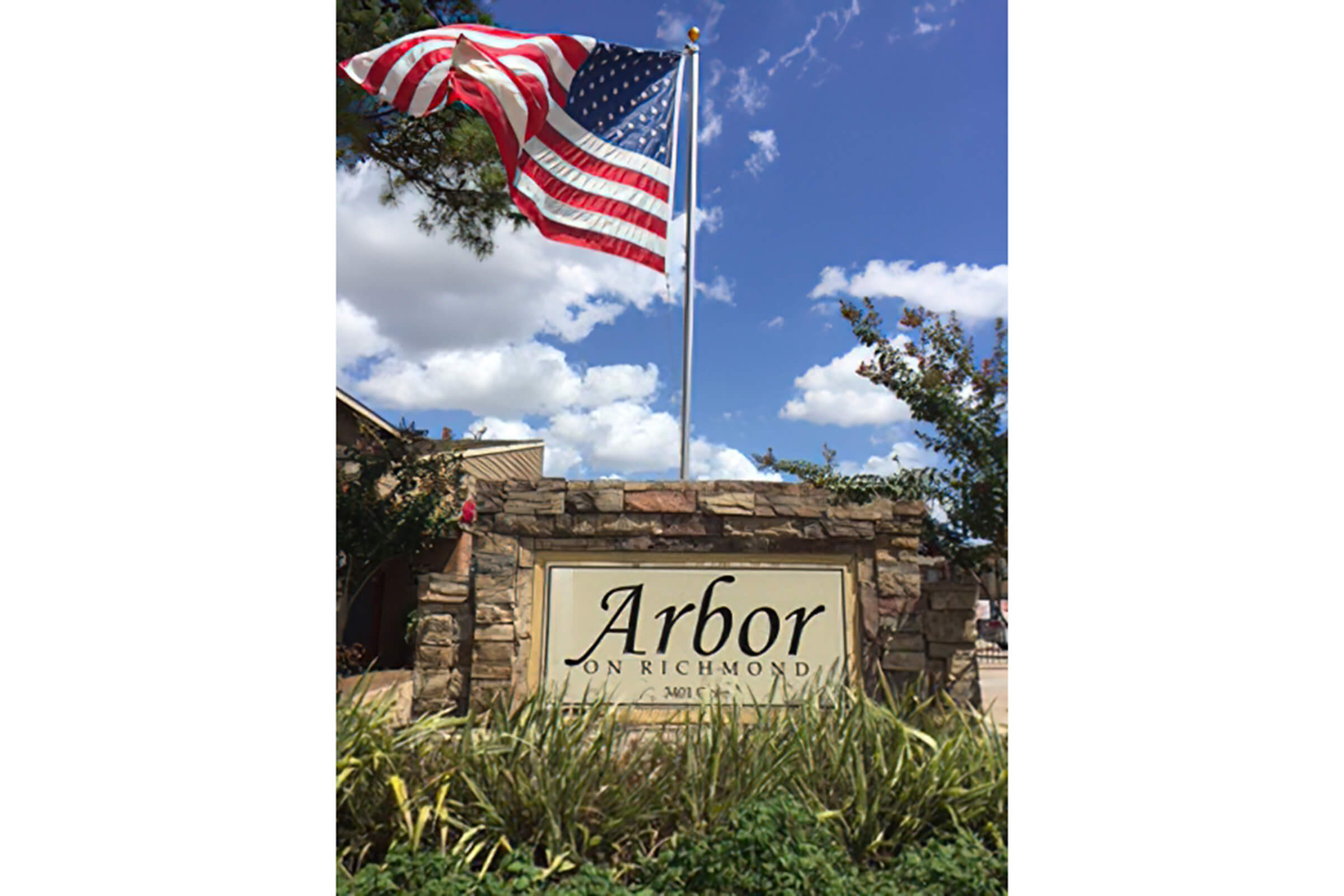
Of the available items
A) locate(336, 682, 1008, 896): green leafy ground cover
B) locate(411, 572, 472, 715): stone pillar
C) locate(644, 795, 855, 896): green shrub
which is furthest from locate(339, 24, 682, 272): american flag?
locate(644, 795, 855, 896): green shrub

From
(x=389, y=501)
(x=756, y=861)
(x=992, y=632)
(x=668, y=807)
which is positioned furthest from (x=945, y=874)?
(x=389, y=501)

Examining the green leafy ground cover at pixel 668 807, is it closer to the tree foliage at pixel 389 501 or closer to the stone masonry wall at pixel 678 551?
the stone masonry wall at pixel 678 551

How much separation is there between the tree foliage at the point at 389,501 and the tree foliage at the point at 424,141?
269 cm

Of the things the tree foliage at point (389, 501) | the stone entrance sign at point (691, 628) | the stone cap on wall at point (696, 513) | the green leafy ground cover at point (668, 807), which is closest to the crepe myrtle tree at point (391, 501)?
the tree foliage at point (389, 501)

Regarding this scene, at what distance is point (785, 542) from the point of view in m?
3.96

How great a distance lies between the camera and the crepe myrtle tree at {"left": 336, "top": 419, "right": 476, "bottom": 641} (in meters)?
7.85

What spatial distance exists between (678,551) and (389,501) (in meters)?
5.19

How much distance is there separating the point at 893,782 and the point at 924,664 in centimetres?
102

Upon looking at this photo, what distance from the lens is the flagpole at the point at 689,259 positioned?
4270 millimetres

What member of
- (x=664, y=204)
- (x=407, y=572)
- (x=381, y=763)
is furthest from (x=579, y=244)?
(x=407, y=572)

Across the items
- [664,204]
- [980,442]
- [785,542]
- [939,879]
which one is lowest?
[939,879]

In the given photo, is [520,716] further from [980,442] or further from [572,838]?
[980,442]

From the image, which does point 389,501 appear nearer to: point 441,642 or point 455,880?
point 441,642

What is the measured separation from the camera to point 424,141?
5.96 metres
